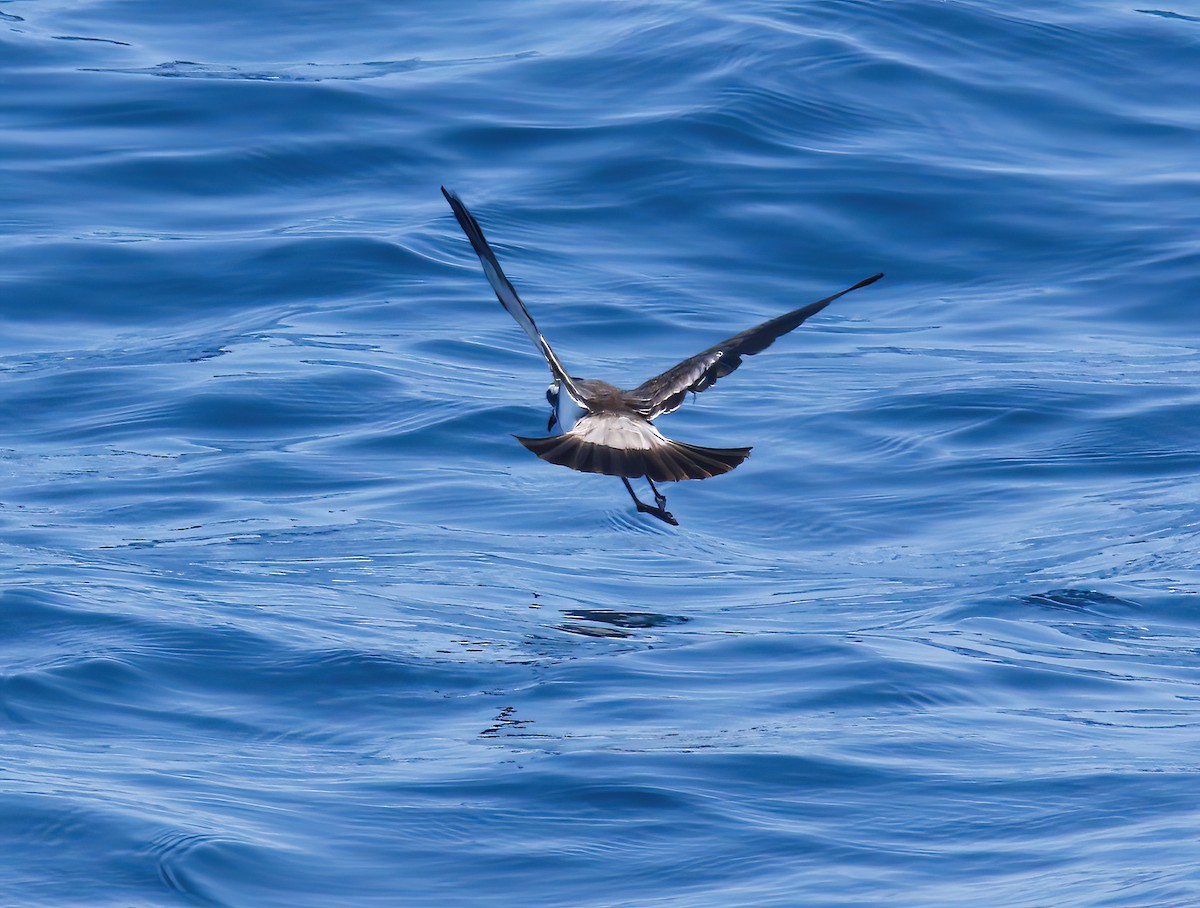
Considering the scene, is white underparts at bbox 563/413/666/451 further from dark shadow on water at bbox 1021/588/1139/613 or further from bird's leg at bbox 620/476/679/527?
dark shadow on water at bbox 1021/588/1139/613

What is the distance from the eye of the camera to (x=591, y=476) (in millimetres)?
9094

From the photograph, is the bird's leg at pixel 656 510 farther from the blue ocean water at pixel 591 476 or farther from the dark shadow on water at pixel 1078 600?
the dark shadow on water at pixel 1078 600

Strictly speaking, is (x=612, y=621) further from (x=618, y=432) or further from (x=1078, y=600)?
(x=1078, y=600)

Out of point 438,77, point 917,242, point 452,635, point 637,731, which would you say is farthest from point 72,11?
point 637,731

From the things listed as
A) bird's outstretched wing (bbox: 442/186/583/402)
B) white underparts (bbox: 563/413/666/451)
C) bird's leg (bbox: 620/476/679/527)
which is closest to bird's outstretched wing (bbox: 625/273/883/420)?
white underparts (bbox: 563/413/666/451)

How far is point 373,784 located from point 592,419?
2152mm

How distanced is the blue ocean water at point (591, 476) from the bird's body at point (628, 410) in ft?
2.22

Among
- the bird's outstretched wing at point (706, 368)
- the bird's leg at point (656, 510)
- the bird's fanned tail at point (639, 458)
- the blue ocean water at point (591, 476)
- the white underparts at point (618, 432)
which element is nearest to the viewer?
the blue ocean water at point (591, 476)

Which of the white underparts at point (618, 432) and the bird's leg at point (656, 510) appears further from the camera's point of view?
the bird's leg at point (656, 510)

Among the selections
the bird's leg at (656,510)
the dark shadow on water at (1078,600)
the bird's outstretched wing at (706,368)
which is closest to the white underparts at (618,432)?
the bird's outstretched wing at (706,368)

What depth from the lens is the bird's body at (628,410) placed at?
6.43m

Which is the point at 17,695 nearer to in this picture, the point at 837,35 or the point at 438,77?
the point at 438,77

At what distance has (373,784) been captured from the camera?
527 cm

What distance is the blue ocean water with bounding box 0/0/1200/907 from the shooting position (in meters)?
5.02
